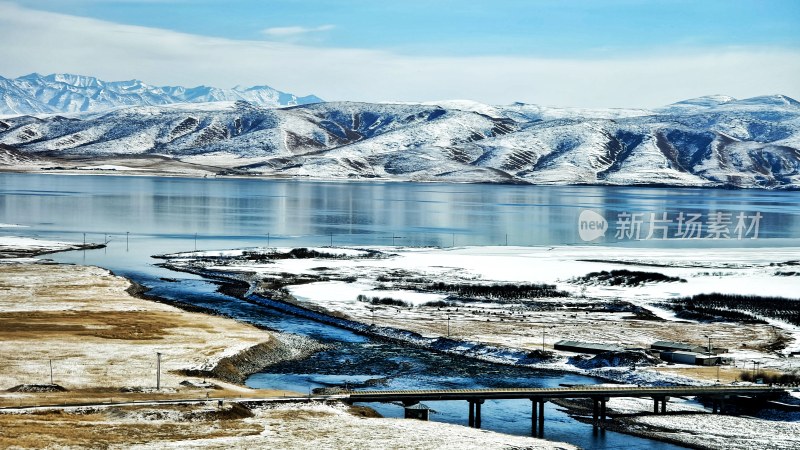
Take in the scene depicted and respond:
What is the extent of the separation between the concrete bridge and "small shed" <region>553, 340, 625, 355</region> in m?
10.2

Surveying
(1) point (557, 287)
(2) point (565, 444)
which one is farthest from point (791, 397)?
(1) point (557, 287)

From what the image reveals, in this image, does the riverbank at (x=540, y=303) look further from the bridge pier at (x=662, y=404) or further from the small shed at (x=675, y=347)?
the small shed at (x=675, y=347)

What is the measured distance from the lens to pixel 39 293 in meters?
80.1

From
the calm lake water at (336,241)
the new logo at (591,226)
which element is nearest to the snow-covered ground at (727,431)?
the calm lake water at (336,241)

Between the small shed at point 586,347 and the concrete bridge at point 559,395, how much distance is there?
1023 centimetres

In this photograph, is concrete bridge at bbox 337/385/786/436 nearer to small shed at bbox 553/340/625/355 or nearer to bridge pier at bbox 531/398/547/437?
bridge pier at bbox 531/398/547/437

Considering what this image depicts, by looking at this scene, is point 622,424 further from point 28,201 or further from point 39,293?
→ point 28,201

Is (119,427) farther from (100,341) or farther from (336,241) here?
(336,241)

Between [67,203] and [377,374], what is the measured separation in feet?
489

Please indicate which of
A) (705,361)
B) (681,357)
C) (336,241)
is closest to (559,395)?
(681,357)

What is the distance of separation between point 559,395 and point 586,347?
1419 cm

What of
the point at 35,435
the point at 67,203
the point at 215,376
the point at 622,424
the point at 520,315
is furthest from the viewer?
the point at 67,203

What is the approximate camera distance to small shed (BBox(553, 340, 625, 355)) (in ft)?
202

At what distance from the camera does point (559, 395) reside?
4869 centimetres
